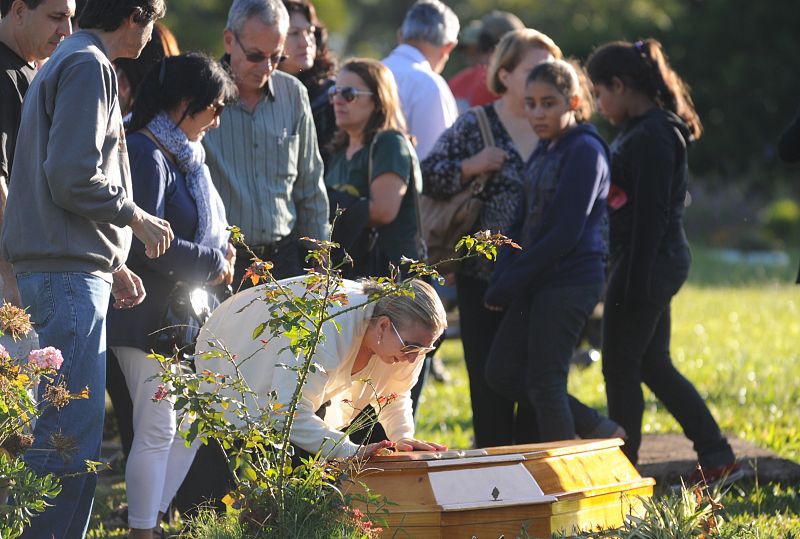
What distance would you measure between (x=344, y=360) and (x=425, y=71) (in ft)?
9.53

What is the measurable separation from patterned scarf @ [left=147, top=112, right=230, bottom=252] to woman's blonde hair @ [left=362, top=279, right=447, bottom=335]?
84 cm

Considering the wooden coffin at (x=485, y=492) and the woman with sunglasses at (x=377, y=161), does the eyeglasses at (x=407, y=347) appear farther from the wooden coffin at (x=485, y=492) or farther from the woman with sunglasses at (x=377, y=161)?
the woman with sunglasses at (x=377, y=161)

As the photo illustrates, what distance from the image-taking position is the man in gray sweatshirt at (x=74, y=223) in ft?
11.9

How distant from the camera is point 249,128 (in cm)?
519

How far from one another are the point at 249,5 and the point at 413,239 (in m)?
1.21

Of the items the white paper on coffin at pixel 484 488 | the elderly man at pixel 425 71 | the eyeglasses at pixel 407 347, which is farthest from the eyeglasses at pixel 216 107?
the elderly man at pixel 425 71

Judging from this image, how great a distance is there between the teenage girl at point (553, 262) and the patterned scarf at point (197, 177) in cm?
122

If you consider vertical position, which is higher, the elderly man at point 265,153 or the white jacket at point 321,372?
the elderly man at point 265,153

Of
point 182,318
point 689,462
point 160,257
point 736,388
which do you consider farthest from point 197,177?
point 736,388

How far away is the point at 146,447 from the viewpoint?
450cm

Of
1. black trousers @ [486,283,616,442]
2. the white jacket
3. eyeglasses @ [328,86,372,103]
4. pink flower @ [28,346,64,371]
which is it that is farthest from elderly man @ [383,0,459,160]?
pink flower @ [28,346,64,371]

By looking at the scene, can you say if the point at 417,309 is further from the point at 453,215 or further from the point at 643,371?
the point at 643,371

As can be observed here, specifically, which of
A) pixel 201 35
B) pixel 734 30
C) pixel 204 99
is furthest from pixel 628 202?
pixel 734 30

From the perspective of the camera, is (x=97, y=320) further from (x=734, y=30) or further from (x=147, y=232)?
(x=734, y=30)
